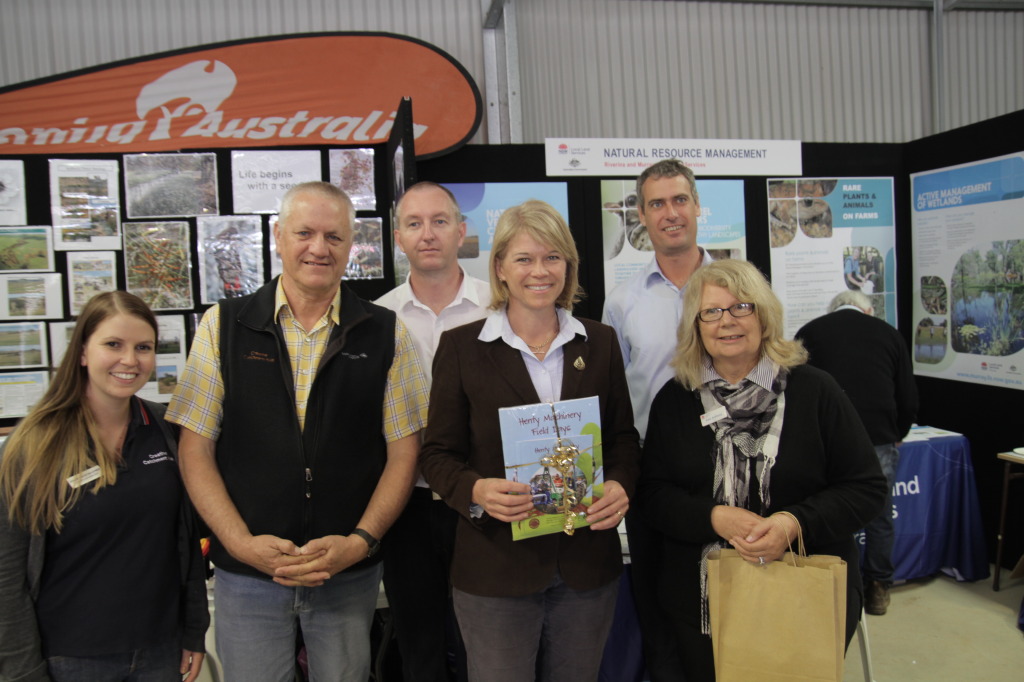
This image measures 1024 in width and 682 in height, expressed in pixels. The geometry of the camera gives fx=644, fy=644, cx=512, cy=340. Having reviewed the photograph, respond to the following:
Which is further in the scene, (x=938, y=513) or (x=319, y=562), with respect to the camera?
(x=938, y=513)

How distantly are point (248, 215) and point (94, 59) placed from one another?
3.27m

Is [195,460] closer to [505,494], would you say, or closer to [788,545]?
[505,494]

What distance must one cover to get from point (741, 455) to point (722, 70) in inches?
226

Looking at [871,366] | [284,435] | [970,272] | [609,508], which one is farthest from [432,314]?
[970,272]

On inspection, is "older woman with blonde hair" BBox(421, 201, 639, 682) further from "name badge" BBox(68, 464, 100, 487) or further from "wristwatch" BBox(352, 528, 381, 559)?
"name badge" BBox(68, 464, 100, 487)

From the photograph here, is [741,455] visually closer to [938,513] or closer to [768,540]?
[768,540]

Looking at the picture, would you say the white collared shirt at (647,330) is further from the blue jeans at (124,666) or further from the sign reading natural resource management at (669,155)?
the sign reading natural resource management at (669,155)

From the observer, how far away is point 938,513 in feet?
13.1

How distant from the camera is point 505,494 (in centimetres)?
153

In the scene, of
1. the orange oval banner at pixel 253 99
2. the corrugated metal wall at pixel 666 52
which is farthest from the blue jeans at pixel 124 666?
the corrugated metal wall at pixel 666 52

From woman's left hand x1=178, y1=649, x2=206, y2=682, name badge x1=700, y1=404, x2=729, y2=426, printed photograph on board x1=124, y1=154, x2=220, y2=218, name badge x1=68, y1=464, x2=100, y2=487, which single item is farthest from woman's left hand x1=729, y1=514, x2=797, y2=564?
printed photograph on board x1=124, y1=154, x2=220, y2=218

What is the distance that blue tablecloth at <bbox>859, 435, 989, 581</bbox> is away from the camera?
3.94m

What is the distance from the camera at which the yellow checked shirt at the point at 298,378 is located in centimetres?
162

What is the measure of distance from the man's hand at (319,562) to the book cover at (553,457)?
0.42 meters
